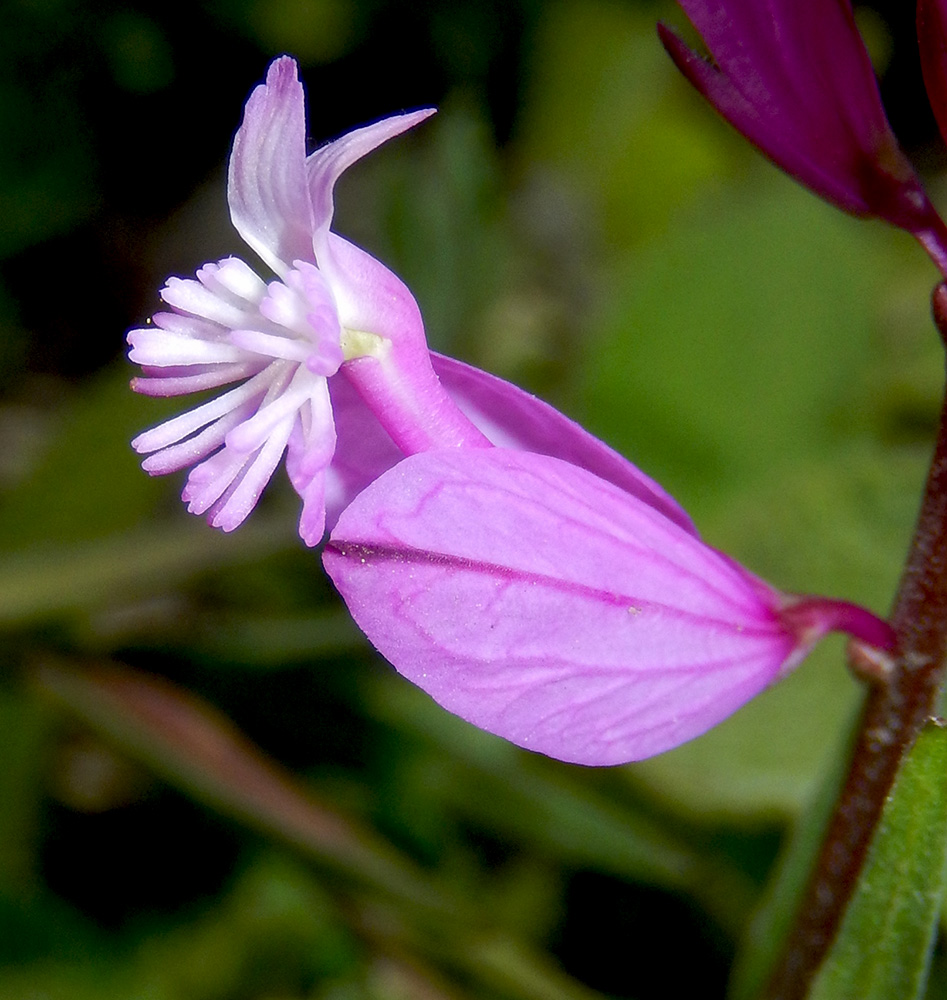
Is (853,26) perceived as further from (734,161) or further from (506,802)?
(734,161)

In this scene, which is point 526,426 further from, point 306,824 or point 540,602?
point 306,824

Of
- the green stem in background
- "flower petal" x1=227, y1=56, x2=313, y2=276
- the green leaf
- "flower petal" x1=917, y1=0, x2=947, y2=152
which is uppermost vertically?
"flower petal" x1=917, y1=0, x2=947, y2=152

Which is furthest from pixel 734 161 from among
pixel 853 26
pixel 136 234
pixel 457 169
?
pixel 853 26

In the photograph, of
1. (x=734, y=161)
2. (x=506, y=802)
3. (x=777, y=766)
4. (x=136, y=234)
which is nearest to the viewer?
(x=777, y=766)

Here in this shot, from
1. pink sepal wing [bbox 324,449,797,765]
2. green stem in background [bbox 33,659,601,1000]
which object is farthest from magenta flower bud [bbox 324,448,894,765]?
green stem in background [bbox 33,659,601,1000]

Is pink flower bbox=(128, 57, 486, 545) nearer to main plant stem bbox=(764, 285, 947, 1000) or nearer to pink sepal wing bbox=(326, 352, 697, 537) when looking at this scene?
pink sepal wing bbox=(326, 352, 697, 537)

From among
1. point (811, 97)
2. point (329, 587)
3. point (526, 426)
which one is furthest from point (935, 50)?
point (329, 587)

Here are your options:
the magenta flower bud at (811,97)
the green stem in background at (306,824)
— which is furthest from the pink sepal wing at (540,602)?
the green stem in background at (306,824)
